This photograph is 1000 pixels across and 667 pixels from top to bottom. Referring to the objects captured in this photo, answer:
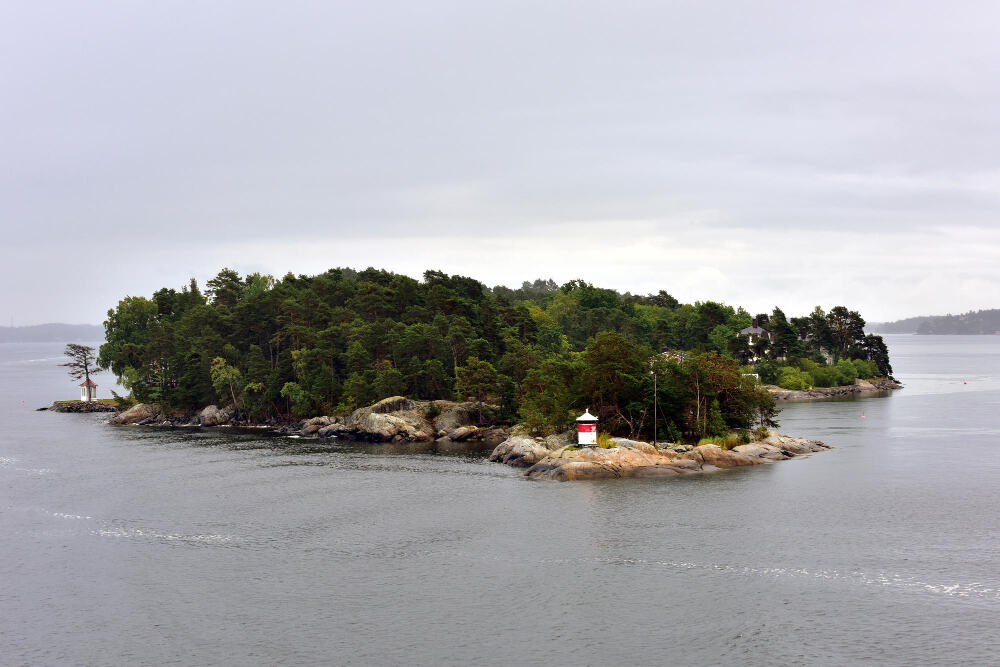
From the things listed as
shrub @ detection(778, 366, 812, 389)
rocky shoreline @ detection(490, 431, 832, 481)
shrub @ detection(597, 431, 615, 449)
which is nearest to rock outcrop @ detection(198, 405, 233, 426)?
rocky shoreline @ detection(490, 431, 832, 481)

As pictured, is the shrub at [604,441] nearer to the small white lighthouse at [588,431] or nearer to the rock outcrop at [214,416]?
the small white lighthouse at [588,431]

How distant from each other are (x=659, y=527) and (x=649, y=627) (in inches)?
671

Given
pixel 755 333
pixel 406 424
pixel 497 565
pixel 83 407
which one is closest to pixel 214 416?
pixel 406 424

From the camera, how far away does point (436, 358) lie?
114m

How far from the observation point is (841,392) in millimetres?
166625

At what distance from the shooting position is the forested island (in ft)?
272

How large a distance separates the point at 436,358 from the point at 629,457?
45943 millimetres

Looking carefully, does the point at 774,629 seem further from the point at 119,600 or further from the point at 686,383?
the point at 686,383

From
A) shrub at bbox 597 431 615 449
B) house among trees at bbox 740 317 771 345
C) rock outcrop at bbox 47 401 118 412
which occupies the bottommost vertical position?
shrub at bbox 597 431 615 449

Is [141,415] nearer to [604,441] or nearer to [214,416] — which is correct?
[214,416]

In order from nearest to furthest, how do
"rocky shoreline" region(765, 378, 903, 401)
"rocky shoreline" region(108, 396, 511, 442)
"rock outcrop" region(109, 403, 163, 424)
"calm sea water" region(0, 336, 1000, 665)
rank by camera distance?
1. "calm sea water" region(0, 336, 1000, 665)
2. "rocky shoreline" region(108, 396, 511, 442)
3. "rock outcrop" region(109, 403, 163, 424)
4. "rocky shoreline" region(765, 378, 903, 401)

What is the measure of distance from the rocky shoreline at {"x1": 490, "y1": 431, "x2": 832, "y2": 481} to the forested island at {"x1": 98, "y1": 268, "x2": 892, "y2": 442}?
132 inches

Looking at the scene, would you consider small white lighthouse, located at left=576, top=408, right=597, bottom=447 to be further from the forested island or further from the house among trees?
the house among trees

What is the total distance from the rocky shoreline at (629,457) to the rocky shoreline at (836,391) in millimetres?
78160
